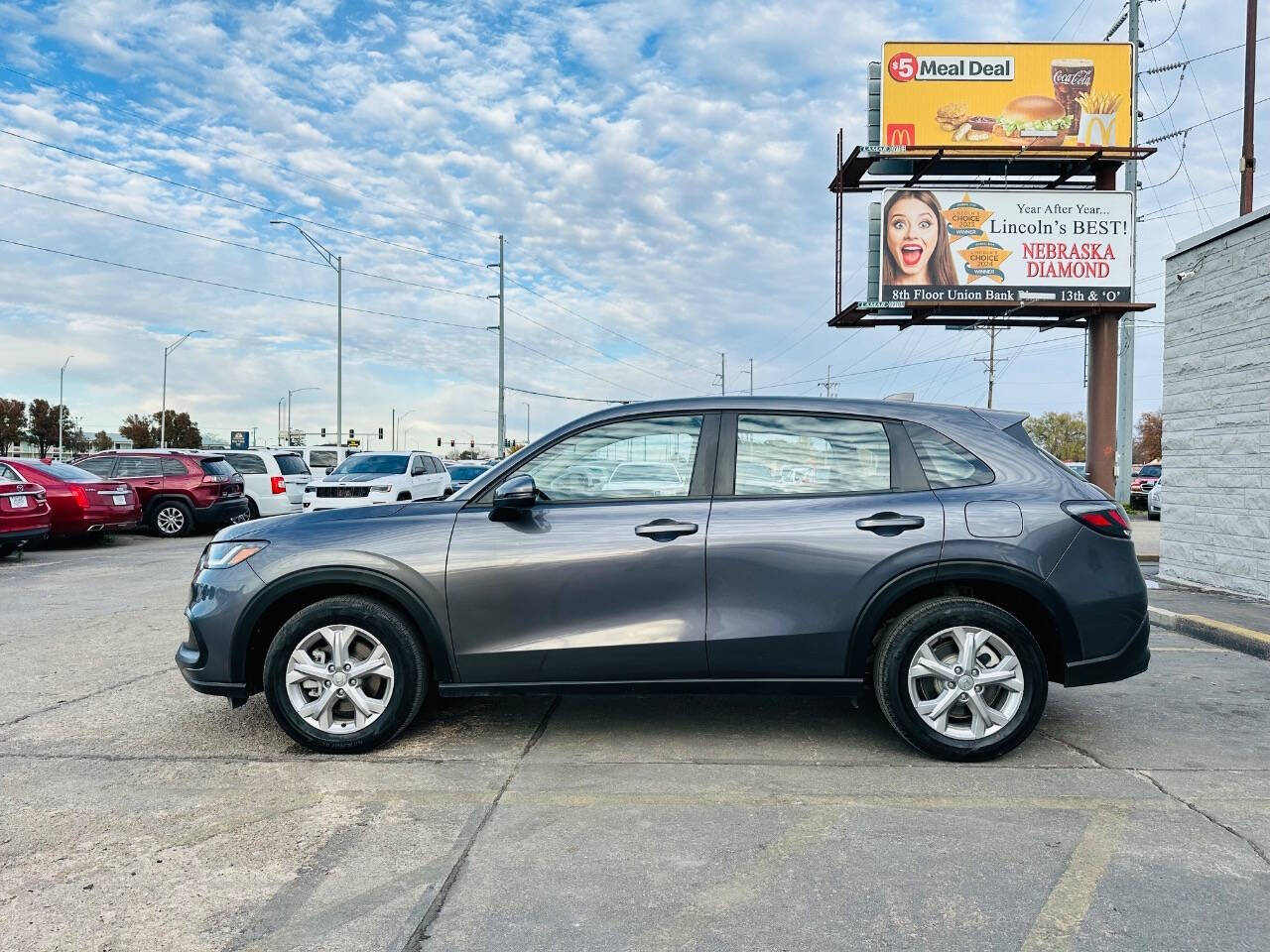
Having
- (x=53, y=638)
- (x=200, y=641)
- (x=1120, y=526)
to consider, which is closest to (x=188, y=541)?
(x=53, y=638)

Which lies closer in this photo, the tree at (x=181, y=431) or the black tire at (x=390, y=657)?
the black tire at (x=390, y=657)

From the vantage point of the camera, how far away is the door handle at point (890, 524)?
430cm

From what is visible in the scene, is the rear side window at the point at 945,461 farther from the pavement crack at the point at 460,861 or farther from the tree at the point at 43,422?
the tree at the point at 43,422

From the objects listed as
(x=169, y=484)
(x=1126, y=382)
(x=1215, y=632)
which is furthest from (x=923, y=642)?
(x=1126, y=382)

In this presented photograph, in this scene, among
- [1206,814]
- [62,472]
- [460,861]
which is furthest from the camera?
[62,472]

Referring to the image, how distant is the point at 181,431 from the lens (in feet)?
330

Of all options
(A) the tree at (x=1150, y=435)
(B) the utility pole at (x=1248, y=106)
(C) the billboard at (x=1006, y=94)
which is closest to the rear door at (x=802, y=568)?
(B) the utility pole at (x=1248, y=106)

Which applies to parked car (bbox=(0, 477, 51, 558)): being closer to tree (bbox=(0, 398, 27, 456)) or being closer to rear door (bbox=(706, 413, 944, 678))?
rear door (bbox=(706, 413, 944, 678))

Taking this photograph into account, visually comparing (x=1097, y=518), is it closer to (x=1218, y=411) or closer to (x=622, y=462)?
(x=622, y=462)

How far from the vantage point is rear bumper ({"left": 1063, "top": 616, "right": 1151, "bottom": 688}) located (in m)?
4.37

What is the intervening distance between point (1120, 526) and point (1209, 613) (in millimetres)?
4826

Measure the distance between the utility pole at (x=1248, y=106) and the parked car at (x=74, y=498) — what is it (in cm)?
1799

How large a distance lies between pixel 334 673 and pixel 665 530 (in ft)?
5.62

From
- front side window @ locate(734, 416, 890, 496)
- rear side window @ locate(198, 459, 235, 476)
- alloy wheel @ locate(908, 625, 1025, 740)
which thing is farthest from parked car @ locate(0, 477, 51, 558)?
alloy wheel @ locate(908, 625, 1025, 740)
